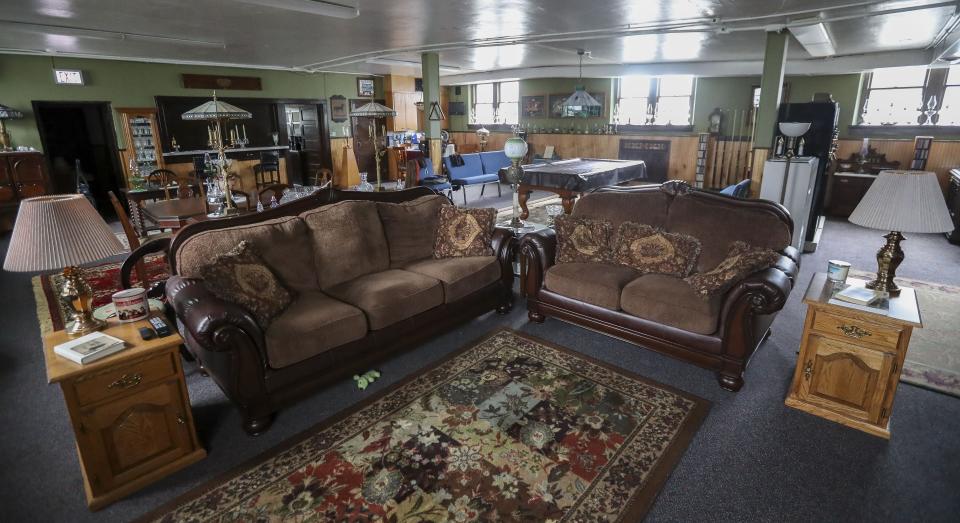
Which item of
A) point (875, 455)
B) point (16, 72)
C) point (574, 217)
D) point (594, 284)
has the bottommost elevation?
point (875, 455)

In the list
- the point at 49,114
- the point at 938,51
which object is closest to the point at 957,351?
the point at 938,51

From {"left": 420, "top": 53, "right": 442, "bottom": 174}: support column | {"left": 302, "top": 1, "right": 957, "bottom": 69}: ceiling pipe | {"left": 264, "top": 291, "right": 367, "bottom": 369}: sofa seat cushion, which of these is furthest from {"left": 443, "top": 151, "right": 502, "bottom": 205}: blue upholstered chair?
{"left": 264, "top": 291, "right": 367, "bottom": 369}: sofa seat cushion

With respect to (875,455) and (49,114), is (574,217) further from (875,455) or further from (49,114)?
(49,114)

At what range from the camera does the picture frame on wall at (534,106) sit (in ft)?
39.4

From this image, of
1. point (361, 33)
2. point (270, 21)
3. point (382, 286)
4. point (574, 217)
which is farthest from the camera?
point (361, 33)

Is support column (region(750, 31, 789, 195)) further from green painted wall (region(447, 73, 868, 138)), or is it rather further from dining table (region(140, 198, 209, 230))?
dining table (region(140, 198, 209, 230))

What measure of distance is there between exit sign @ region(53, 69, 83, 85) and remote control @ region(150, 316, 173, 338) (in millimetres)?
8078

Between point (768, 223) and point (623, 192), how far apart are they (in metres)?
1.06

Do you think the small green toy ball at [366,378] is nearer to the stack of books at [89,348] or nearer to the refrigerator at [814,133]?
the stack of books at [89,348]

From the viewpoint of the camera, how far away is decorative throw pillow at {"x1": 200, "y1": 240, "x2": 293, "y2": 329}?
2604mm

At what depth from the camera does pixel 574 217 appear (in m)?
3.88

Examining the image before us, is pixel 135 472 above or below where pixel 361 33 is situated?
below

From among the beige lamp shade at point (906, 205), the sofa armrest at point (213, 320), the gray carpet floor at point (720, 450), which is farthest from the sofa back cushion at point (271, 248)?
the beige lamp shade at point (906, 205)

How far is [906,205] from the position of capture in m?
2.38
